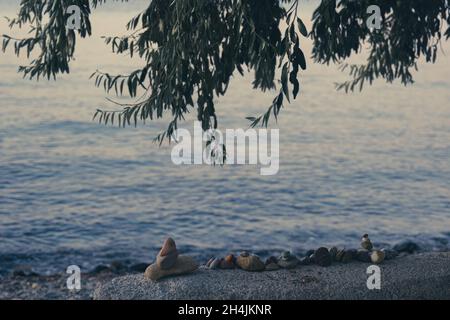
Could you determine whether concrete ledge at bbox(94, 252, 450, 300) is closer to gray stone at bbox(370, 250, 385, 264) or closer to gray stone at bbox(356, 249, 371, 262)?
gray stone at bbox(370, 250, 385, 264)

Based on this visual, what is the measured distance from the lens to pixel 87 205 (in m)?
20.2

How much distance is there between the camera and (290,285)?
11.3 meters

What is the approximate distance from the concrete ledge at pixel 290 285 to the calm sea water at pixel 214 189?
3.69 metres

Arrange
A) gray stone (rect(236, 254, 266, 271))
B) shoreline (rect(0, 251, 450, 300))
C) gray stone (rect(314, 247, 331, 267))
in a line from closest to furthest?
shoreline (rect(0, 251, 450, 300)) < gray stone (rect(236, 254, 266, 271)) < gray stone (rect(314, 247, 331, 267))

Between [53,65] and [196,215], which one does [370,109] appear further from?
[53,65]

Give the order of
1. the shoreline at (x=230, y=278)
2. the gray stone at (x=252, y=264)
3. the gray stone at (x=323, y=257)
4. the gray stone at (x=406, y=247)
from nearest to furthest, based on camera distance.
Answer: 1. the shoreline at (x=230, y=278)
2. the gray stone at (x=252, y=264)
3. the gray stone at (x=323, y=257)
4. the gray stone at (x=406, y=247)

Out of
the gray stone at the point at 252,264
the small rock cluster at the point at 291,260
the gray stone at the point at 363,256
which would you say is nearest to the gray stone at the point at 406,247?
the small rock cluster at the point at 291,260

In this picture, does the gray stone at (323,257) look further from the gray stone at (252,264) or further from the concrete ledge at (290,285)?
the gray stone at (252,264)

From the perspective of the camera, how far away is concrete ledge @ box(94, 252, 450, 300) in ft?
36.5

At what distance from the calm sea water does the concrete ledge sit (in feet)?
12.1

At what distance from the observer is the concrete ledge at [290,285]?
1112 centimetres

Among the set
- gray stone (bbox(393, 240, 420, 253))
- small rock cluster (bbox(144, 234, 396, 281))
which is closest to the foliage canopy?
small rock cluster (bbox(144, 234, 396, 281))

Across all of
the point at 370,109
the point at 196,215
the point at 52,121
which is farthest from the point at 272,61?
the point at 370,109
